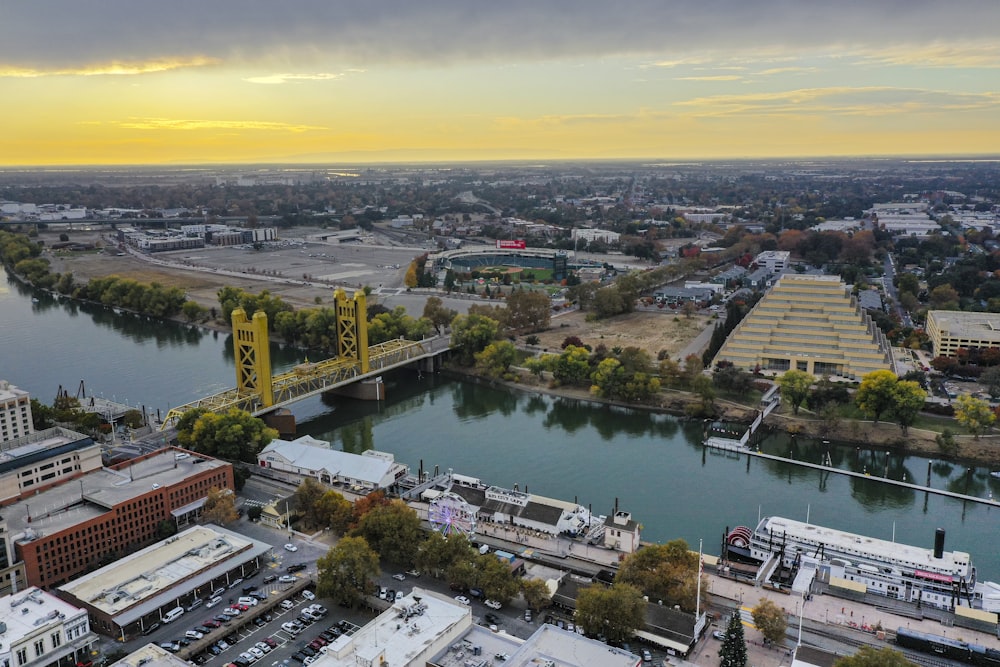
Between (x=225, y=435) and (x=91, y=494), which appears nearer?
(x=91, y=494)

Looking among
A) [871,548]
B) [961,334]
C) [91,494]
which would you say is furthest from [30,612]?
[961,334]

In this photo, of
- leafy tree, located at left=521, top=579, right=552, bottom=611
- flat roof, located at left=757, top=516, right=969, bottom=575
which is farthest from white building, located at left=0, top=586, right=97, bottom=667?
flat roof, located at left=757, top=516, right=969, bottom=575

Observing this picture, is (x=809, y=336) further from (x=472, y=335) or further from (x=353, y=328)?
(x=353, y=328)

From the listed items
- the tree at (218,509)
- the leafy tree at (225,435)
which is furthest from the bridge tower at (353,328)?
the tree at (218,509)

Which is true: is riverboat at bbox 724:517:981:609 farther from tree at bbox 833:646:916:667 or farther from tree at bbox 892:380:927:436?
tree at bbox 892:380:927:436

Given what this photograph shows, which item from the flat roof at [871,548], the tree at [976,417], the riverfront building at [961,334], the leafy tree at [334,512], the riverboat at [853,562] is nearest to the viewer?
the riverboat at [853,562]

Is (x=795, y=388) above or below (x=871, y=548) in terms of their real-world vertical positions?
above

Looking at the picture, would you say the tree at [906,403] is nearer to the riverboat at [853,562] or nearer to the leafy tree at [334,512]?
the riverboat at [853,562]
